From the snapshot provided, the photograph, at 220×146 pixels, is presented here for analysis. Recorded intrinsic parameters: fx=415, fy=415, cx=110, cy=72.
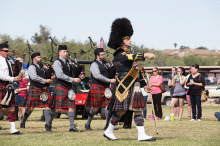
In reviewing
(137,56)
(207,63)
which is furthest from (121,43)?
(207,63)

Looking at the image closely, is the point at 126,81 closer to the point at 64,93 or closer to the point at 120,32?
the point at 120,32

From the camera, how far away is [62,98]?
31.2 feet

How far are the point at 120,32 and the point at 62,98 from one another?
8.91 ft

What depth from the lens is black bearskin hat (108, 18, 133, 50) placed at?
7.51 metres

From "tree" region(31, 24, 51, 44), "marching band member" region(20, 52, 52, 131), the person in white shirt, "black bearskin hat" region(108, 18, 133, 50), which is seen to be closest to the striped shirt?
"marching band member" region(20, 52, 52, 131)

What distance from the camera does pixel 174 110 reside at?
1470cm

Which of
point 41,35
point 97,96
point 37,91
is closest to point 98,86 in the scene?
point 97,96

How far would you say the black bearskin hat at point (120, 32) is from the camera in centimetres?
751

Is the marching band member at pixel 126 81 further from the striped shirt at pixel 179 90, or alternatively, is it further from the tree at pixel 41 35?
the tree at pixel 41 35

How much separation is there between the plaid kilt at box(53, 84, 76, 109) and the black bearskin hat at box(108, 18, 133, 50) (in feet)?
7.81

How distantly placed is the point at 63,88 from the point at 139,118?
285cm

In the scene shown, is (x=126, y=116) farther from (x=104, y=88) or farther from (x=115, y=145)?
(x=104, y=88)

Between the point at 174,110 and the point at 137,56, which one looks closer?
the point at 137,56

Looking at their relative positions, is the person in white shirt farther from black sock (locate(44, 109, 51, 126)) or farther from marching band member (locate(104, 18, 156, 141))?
marching band member (locate(104, 18, 156, 141))
